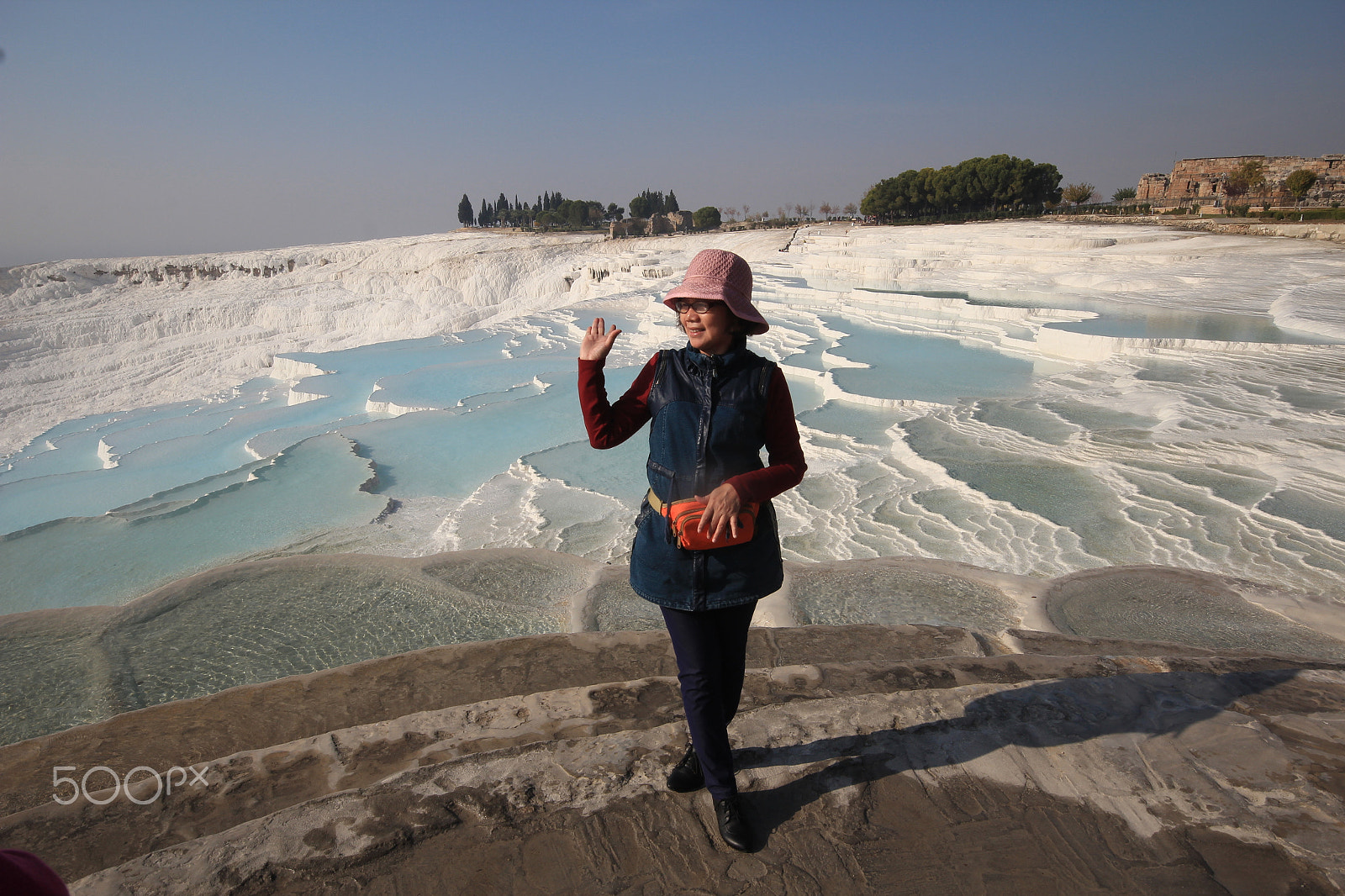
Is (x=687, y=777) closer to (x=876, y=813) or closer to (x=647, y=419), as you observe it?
(x=876, y=813)

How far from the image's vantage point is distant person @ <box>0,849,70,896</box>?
25.7 inches

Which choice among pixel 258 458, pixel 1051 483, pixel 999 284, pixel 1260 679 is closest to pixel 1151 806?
pixel 1260 679

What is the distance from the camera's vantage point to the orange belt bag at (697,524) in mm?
1375

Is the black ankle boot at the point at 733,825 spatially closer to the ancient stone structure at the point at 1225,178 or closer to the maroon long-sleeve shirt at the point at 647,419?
the maroon long-sleeve shirt at the point at 647,419

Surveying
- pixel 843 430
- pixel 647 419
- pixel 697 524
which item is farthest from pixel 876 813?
pixel 843 430

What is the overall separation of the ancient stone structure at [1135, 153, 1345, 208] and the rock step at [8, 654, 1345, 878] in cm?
3351

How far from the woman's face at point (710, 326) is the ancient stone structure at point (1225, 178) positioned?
1351 inches

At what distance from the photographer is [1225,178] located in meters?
35.6

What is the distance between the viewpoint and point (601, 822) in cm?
145

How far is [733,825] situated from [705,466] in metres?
0.67

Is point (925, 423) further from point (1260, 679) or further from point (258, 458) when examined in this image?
point (258, 458)

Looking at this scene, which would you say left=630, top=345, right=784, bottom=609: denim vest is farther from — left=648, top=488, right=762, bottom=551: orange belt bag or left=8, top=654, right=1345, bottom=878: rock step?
left=8, top=654, right=1345, bottom=878: rock step

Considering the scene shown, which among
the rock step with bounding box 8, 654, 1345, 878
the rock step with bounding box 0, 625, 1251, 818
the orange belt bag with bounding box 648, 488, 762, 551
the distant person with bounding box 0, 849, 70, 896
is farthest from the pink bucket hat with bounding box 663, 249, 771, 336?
the rock step with bounding box 0, 625, 1251, 818

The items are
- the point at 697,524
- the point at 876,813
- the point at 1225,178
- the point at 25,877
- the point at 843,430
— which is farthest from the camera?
the point at 1225,178
